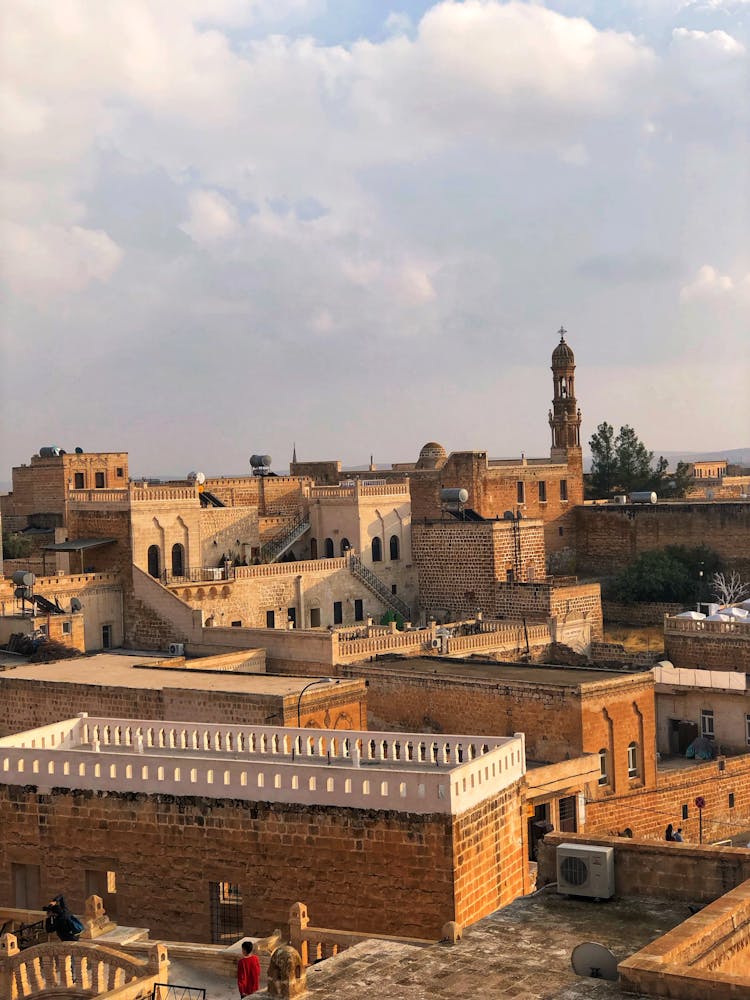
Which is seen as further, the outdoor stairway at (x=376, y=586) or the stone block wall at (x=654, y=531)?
the stone block wall at (x=654, y=531)

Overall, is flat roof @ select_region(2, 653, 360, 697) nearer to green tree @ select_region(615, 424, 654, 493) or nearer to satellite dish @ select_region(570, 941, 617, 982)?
satellite dish @ select_region(570, 941, 617, 982)

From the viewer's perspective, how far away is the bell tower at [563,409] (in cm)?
6016

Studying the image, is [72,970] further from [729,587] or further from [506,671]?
[729,587]

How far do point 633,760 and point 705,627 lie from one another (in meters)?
9.02

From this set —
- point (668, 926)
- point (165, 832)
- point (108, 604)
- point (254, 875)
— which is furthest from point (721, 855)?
point (108, 604)

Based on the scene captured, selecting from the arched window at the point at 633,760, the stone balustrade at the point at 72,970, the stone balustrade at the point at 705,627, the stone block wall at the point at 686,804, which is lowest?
the stone block wall at the point at 686,804

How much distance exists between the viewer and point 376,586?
42875 millimetres

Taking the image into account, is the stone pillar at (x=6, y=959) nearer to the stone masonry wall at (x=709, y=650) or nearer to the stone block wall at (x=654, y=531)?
the stone masonry wall at (x=709, y=650)

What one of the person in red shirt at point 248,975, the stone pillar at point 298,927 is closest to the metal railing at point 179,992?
the person in red shirt at point 248,975

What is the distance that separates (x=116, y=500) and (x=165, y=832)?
25186mm

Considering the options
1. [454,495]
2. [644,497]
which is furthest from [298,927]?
[644,497]

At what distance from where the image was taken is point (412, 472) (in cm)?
5341

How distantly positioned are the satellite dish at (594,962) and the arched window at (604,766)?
15.8 m

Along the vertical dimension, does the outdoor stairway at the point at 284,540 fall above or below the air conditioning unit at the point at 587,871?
above
